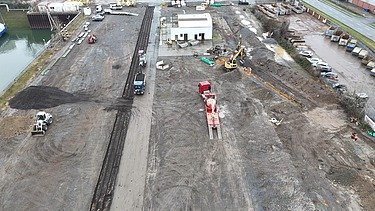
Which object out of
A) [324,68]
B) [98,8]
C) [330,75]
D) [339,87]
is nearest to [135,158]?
[339,87]

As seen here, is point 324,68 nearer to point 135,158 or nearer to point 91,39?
point 135,158

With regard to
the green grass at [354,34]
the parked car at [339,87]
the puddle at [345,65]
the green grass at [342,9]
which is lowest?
the puddle at [345,65]

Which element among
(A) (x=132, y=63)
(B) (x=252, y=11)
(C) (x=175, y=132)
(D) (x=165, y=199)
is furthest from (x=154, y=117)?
(B) (x=252, y=11)

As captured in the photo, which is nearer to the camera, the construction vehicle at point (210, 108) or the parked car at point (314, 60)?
the construction vehicle at point (210, 108)

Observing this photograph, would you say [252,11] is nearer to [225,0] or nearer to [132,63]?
[225,0]

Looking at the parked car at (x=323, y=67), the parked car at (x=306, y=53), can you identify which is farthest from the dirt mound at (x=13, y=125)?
the parked car at (x=306, y=53)

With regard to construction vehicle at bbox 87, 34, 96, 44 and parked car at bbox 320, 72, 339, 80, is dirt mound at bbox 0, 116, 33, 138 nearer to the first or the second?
construction vehicle at bbox 87, 34, 96, 44

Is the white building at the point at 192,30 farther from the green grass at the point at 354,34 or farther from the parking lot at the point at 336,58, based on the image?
the green grass at the point at 354,34
